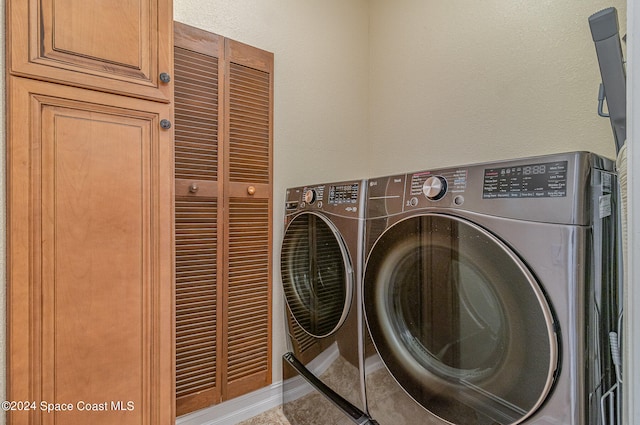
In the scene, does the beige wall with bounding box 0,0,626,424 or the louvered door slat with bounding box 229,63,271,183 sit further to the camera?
the louvered door slat with bounding box 229,63,271,183

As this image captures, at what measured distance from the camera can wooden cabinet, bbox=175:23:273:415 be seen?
4.99 feet

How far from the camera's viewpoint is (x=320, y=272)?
1526 mm

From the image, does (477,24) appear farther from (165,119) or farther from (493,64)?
(165,119)

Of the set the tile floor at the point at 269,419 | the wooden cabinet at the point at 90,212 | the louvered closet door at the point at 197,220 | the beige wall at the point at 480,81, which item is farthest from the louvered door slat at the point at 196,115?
the tile floor at the point at 269,419

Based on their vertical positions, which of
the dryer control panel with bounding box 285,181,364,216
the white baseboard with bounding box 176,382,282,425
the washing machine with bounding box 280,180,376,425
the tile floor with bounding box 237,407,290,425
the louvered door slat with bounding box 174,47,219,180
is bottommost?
the tile floor with bounding box 237,407,290,425

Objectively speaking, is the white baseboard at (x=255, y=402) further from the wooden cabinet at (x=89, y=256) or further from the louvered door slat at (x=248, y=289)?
the wooden cabinet at (x=89, y=256)

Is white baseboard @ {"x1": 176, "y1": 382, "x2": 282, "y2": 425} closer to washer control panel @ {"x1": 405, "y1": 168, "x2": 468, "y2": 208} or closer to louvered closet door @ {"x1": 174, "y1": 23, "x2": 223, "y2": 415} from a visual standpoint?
louvered closet door @ {"x1": 174, "y1": 23, "x2": 223, "y2": 415}

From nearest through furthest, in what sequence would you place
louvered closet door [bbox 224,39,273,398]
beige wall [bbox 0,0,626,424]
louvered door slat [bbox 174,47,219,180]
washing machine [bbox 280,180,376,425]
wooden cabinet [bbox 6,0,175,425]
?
1. wooden cabinet [bbox 6,0,175,425]
2. washing machine [bbox 280,180,376,425]
3. beige wall [bbox 0,0,626,424]
4. louvered door slat [bbox 174,47,219,180]
5. louvered closet door [bbox 224,39,273,398]

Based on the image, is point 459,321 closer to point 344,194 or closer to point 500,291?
point 500,291

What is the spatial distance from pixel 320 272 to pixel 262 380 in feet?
2.50

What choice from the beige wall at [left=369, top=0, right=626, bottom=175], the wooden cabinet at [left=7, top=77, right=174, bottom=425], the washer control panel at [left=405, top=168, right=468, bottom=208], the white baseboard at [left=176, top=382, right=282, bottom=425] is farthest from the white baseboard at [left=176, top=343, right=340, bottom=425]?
the beige wall at [left=369, top=0, right=626, bottom=175]

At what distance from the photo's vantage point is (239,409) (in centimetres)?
171

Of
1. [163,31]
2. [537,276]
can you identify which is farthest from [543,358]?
[163,31]

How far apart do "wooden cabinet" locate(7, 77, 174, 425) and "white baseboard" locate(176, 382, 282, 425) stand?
55 cm
